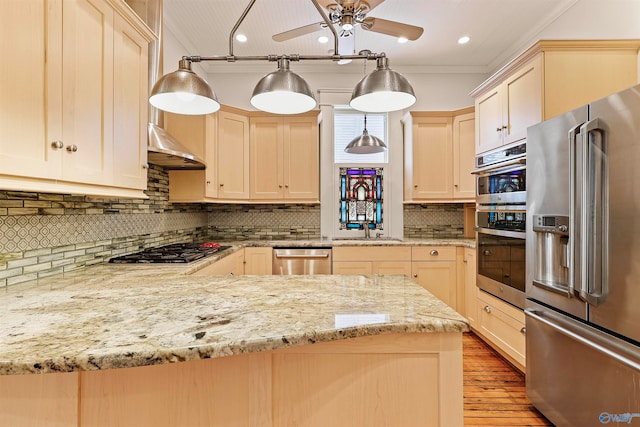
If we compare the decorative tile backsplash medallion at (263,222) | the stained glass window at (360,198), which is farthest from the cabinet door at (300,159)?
the stained glass window at (360,198)

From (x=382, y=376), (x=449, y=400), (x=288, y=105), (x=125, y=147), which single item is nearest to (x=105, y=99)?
(x=125, y=147)

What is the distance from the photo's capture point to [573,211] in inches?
60.7

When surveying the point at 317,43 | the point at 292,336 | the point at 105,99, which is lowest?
the point at 292,336

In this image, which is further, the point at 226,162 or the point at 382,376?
the point at 226,162

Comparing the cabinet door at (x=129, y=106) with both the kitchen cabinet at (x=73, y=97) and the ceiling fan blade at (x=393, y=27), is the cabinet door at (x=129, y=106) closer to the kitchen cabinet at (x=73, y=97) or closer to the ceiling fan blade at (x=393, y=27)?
the kitchen cabinet at (x=73, y=97)

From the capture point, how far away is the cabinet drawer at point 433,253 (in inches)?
129

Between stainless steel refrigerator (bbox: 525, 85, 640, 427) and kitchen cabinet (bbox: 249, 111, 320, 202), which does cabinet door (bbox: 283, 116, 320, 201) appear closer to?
kitchen cabinet (bbox: 249, 111, 320, 202)

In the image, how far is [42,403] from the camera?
0.81 metres

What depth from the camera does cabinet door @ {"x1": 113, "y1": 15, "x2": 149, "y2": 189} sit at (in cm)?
159

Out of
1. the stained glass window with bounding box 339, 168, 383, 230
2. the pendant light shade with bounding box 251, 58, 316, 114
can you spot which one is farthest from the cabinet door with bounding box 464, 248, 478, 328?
the pendant light shade with bounding box 251, 58, 316, 114

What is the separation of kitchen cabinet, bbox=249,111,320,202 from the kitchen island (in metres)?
2.59

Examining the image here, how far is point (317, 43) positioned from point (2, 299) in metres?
3.32

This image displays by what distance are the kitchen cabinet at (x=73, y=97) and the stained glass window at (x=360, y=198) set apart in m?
2.53

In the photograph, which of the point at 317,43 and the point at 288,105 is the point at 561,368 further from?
the point at 317,43
